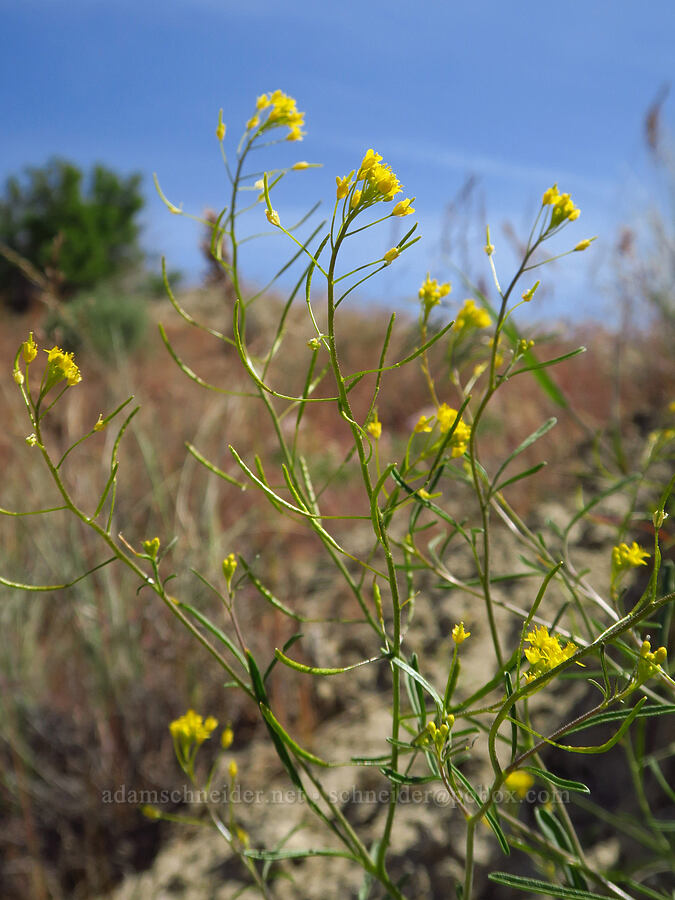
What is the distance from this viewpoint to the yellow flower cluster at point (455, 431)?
570 millimetres

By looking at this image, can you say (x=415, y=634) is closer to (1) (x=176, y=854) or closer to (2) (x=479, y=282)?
(1) (x=176, y=854)

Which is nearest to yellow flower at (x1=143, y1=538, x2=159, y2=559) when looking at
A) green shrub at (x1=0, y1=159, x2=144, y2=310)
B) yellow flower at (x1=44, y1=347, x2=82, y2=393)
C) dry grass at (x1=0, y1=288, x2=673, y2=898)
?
yellow flower at (x1=44, y1=347, x2=82, y2=393)

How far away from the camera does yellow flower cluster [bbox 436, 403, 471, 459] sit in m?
0.57

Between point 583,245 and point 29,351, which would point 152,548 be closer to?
point 29,351

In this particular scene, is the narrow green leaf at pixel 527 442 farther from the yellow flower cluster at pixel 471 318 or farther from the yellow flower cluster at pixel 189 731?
the yellow flower cluster at pixel 189 731

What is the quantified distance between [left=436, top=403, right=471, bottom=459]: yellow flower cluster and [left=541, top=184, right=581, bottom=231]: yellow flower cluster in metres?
0.17

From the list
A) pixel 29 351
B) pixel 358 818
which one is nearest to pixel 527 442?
pixel 29 351

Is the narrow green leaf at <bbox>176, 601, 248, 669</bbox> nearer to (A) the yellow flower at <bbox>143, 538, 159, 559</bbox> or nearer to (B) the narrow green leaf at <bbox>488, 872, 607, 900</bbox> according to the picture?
(A) the yellow flower at <bbox>143, 538, 159, 559</bbox>

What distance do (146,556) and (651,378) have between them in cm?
362

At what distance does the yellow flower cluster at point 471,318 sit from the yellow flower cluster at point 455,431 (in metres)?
0.10

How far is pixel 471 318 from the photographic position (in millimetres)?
656

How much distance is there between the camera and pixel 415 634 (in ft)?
6.02

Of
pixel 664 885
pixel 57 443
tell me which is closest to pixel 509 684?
pixel 664 885

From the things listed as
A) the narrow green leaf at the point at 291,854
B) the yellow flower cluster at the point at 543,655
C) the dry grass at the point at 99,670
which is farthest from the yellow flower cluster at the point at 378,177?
the dry grass at the point at 99,670
